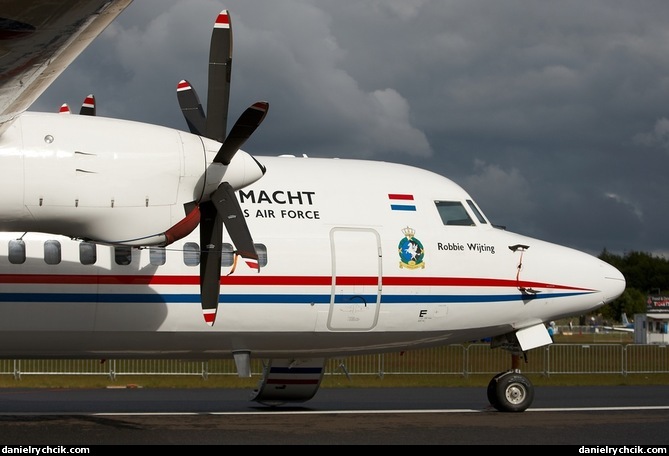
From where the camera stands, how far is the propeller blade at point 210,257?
1403cm

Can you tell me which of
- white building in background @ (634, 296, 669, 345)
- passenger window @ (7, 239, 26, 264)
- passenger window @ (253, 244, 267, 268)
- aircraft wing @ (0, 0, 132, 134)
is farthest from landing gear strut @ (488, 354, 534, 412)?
white building in background @ (634, 296, 669, 345)

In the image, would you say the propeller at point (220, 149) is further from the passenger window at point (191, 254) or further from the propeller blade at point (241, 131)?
the passenger window at point (191, 254)

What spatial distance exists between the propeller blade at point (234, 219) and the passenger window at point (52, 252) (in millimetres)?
2987

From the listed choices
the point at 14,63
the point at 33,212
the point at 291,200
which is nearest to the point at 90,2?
the point at 14,63

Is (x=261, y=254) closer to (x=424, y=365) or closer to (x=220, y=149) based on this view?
(x=220, y=149)

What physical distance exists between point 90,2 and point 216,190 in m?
5.60

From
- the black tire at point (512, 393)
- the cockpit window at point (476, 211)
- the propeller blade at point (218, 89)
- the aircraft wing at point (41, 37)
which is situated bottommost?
the black tire at point (512, 393)

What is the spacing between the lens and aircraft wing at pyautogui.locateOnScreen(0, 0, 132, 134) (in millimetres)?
7469

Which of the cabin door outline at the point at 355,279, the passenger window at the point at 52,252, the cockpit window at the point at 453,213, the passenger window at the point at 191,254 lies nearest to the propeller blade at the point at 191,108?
the passenger window at the point at 191,254

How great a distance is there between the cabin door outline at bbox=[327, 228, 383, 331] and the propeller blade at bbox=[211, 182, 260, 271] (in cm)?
316

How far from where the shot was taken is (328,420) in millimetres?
16906

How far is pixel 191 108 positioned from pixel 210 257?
2.26 metres

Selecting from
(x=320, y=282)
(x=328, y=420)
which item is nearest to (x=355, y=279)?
(x=320, y=282)
